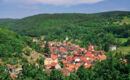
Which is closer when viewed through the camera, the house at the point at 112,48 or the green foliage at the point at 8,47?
the green foliage at the point at 8,47

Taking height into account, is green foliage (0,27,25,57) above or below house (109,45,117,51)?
above

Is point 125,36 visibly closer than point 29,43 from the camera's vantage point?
No

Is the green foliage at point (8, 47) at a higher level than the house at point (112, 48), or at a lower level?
higher

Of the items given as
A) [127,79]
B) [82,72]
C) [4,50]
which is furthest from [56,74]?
[4,50]

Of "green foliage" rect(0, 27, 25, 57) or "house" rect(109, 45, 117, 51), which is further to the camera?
"house" rect(109, 45, 117, 51)

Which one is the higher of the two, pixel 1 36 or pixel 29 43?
pixel 1 36

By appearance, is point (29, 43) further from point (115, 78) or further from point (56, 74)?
point (115, 78)

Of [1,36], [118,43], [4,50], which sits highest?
[1,36]

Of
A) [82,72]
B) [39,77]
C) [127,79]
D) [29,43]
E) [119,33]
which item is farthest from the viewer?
[119,33]

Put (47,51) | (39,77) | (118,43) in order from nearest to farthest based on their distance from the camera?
(39,77) < (47,51) < (118,43)

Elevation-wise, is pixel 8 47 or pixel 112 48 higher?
pixel 8 47

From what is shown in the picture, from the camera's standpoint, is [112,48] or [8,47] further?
[112,48]
